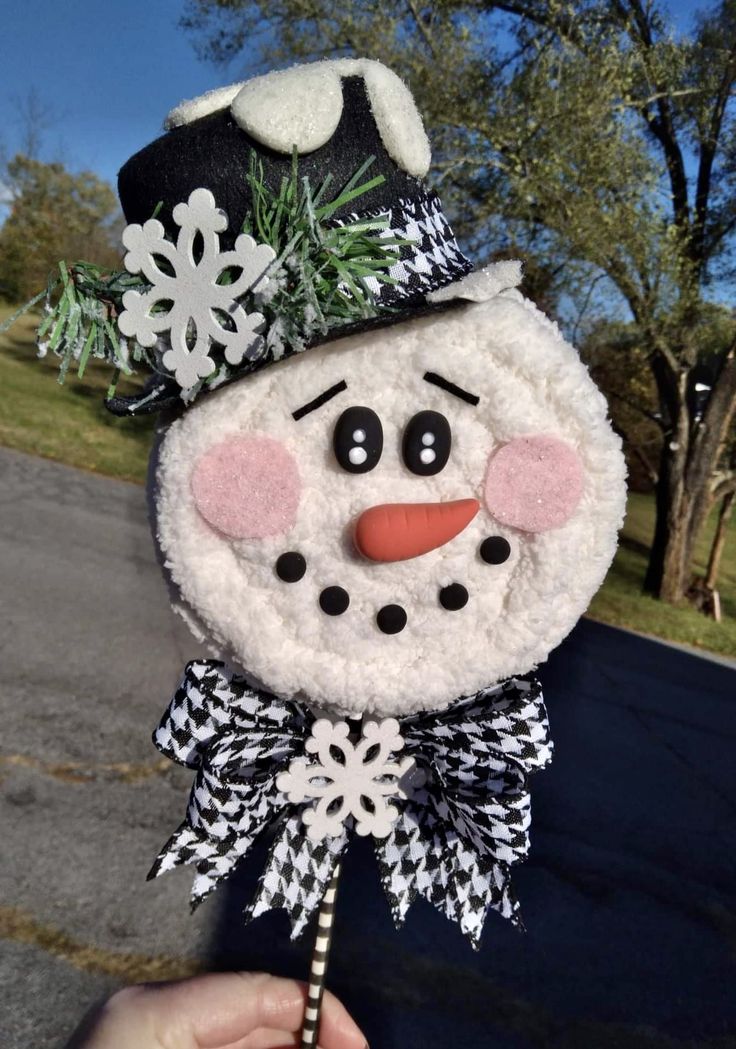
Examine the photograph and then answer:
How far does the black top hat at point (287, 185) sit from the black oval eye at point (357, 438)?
90 mm

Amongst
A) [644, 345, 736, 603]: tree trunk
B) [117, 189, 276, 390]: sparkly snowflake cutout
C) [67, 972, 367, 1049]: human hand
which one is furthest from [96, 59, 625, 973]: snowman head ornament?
[644, 345, 736, 603]: tree trunk

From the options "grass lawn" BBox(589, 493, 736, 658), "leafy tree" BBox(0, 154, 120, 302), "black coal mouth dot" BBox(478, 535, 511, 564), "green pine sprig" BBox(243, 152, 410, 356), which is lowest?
"grass lawn" BBox(589, 493, 736, 658)

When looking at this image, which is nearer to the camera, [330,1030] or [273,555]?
[273,555]

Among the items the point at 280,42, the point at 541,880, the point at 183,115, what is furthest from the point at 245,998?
the point at 280,42

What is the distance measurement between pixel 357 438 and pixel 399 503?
85 millimetres

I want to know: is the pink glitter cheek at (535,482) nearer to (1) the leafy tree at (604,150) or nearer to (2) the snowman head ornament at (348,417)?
(2) the snowman head ornament at (348,417)

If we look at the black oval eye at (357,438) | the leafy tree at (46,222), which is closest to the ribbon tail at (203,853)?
the black oval eye at (357,438)

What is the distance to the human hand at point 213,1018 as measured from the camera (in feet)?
3.42

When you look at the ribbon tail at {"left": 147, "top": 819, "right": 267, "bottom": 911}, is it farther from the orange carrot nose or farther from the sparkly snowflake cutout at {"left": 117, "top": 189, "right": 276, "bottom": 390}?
the sparkly snowflake cutout at {"left": 117, "top": 189, "right": 276, "bottom": 390}

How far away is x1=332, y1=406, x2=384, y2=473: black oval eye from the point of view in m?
0.89

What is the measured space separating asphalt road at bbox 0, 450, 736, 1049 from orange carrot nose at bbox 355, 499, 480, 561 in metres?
1.52

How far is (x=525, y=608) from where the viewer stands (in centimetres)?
93

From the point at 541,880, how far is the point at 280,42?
654 cm

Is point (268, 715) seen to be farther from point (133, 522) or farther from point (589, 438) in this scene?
point (133, 522)
